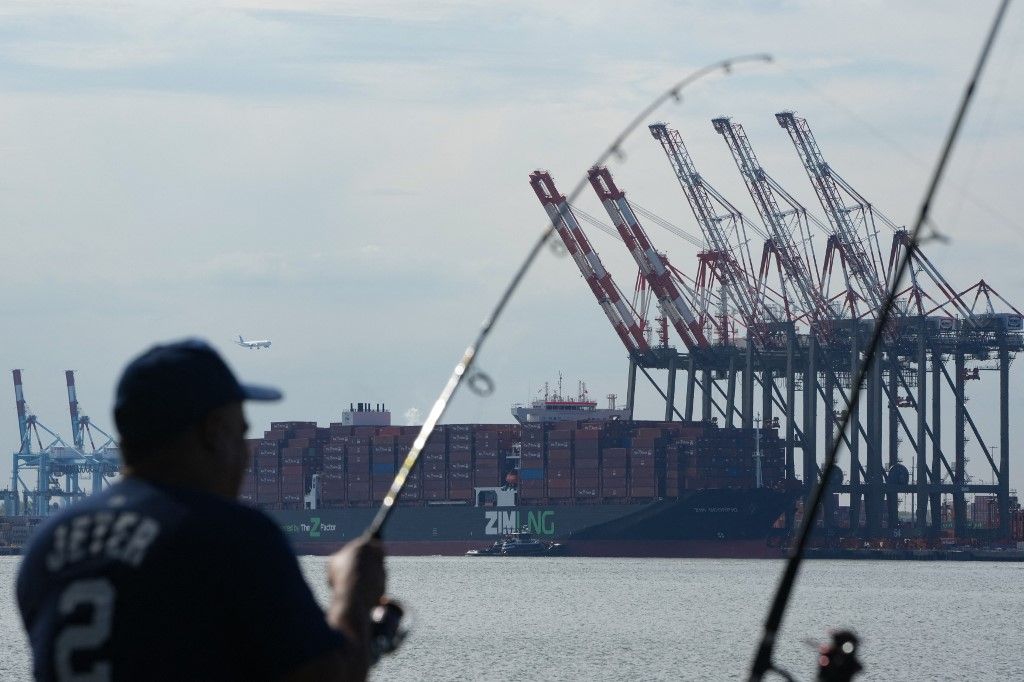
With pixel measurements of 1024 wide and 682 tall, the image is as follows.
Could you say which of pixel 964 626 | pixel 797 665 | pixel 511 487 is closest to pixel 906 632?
pixel 964 626

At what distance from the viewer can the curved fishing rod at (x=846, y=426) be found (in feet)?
10.5

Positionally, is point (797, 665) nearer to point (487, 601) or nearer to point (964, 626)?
point (964, 626)

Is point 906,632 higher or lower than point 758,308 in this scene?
lower

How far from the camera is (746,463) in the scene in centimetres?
8275

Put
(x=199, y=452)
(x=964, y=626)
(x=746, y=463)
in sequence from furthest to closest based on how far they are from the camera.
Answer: (x=746, y=463) < (x=964, y=626) < (x=199, y=452)

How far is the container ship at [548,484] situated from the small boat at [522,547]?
430 mm

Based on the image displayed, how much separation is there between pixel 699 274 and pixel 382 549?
72899 millimetres

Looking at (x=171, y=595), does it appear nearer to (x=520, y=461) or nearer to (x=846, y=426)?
(x=846, y=426)

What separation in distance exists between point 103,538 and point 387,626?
69 cm

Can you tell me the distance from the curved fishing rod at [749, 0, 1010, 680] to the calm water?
2435cm

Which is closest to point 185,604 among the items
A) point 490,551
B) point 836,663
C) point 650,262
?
point 836,663

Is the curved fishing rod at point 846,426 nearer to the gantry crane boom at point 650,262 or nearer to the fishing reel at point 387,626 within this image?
the fishing reel at point 387,626

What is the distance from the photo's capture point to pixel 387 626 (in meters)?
3.05

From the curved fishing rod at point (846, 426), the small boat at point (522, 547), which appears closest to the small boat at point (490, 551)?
the small boat at point (522, 547)
